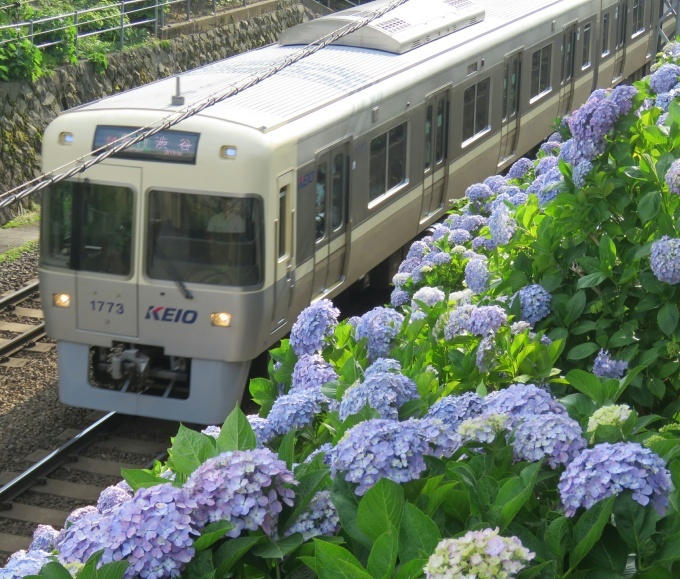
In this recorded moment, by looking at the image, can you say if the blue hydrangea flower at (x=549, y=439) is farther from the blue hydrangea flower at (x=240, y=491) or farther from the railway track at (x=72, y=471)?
→ the railway track at (x=72, y=471)

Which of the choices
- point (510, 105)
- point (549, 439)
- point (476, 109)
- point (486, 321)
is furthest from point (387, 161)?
point (549, 439)

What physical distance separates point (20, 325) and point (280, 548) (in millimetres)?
8977

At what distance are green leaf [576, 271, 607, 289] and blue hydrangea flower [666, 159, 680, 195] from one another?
36 cm

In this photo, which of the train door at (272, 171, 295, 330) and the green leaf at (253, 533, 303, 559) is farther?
the train door at (272, 171, 295, 330)

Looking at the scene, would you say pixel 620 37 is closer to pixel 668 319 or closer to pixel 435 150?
pixel 435 150

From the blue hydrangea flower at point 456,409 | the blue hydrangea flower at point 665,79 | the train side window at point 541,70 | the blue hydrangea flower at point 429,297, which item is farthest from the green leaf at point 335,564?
the train side window at point 541,70

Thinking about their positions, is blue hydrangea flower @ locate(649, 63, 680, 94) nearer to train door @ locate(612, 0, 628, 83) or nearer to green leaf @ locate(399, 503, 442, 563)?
green leaf @ locate(399, 503, 442, 563)

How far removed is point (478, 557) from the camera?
2.02m

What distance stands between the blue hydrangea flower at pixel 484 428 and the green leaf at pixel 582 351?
49.4 inches

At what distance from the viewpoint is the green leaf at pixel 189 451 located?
2648 millimetres

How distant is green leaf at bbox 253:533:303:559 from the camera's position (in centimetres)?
238

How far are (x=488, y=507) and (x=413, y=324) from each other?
1.47m

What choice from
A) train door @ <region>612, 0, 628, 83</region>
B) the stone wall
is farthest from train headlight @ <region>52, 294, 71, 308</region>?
train door @ <region>612, 0, 628, 83</region>

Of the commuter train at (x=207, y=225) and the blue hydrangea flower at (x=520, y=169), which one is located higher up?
the blue hydrangea flower at (x=520, y=169)
